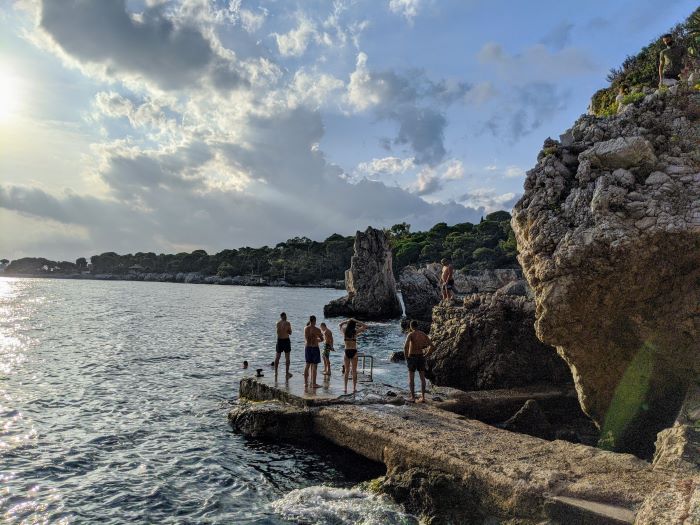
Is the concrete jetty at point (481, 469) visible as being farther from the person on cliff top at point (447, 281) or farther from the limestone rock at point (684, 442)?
the person on cliff top at point (447, 281)

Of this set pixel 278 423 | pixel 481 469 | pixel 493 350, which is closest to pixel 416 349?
pixel 278 423

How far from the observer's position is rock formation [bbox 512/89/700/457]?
9.59 metres

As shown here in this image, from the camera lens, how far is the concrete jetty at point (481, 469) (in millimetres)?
6977

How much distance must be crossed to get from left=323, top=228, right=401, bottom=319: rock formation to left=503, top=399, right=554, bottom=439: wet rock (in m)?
40.2

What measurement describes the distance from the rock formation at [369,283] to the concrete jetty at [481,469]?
39.5m

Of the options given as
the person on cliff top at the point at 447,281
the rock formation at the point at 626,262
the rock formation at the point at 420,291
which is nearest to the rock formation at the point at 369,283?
the rock formation at the point at 420,291

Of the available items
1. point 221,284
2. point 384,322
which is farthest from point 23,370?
point 221,284

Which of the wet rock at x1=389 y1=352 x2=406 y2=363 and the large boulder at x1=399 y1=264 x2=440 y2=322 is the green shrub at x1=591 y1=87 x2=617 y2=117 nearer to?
the wet rock at x1=389 y1=352 x2=406 y2=363

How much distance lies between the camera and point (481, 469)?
859 centimetres

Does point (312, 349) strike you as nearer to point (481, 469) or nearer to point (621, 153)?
point (481, 469)

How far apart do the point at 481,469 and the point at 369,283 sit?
4480 centimetres

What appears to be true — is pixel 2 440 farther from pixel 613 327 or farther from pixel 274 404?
pixel 613 327

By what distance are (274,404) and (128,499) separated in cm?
510

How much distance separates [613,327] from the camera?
10.6 meters
